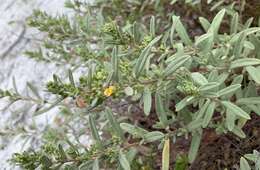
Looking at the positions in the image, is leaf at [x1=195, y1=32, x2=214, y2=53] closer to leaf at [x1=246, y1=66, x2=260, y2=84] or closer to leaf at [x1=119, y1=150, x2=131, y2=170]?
leaf at [x1=246, y1=66, x2=260, y2=84]

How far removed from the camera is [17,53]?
12.3 ft

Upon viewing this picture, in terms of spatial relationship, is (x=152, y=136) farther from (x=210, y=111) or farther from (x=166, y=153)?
(x=210, y=111)

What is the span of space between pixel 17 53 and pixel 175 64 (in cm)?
241

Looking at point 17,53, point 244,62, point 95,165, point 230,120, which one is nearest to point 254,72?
point 244,62

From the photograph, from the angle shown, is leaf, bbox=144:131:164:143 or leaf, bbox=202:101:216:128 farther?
leaf, bbox=144:131:164:143

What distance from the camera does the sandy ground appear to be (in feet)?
10.8

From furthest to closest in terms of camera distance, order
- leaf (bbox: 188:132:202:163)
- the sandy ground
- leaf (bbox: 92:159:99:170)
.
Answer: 1. the sandy ground
2. leaf (bbox: 188:132:202:163)
3. leaf (bbox: 92:159:99:170)

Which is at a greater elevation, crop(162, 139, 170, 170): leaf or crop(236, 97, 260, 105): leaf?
crop(236, 97, 260, 105): leaf

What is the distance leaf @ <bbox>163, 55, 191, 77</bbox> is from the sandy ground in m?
1.64

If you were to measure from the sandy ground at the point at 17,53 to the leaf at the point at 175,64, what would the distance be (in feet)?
5.37

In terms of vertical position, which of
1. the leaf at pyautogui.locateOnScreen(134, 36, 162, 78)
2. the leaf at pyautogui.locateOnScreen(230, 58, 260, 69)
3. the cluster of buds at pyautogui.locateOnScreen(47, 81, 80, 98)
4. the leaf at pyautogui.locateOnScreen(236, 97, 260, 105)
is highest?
the leaf at pyautogui.locateOnScreen(134, 36, 162, 78)

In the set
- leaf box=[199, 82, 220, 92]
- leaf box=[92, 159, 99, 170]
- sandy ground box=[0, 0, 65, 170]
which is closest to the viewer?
leaf box=[199, 82, 220, 92]

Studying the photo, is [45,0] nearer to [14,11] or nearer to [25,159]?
[14,11]

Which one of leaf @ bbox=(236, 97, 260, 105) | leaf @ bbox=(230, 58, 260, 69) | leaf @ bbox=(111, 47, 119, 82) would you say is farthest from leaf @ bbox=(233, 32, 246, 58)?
leaf @ bbox=(111, 47, 119, 82)
